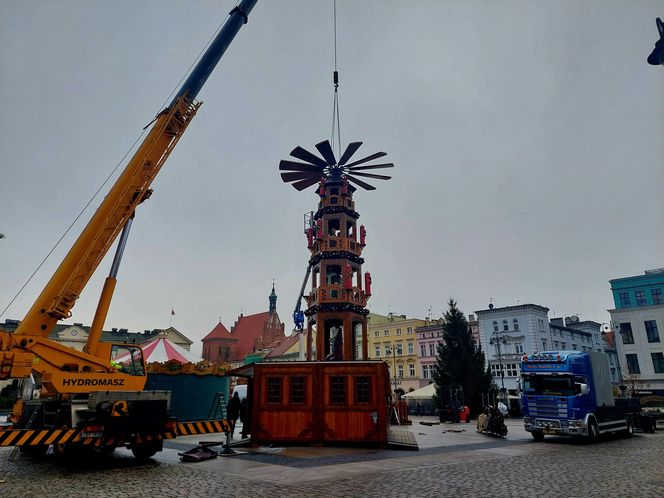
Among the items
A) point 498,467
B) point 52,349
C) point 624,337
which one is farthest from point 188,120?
point 624,337

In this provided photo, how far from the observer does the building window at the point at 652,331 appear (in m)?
54.1

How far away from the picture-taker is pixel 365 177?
3100 centimetres

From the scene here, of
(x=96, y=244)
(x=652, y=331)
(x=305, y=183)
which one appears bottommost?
(x=96, y=244)

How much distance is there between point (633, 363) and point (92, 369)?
200 ft

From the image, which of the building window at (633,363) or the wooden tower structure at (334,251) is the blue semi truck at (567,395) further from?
the building window at (633,363)

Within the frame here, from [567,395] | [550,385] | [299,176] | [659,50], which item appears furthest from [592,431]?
[299,176]

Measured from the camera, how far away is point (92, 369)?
563 inches

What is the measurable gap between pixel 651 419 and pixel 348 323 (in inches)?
709

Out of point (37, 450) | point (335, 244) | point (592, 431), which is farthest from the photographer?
point (335, 244)

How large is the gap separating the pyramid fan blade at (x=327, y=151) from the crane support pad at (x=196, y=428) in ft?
60.9

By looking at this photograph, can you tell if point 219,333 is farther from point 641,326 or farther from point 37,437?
point 37,437

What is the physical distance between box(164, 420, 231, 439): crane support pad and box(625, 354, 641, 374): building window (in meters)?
55.4

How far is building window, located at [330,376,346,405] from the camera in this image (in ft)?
63.1

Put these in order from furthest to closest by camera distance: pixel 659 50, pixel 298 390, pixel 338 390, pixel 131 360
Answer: pixel 298 390
pixel 338 390
pixel 131 360
pixel 659 50
